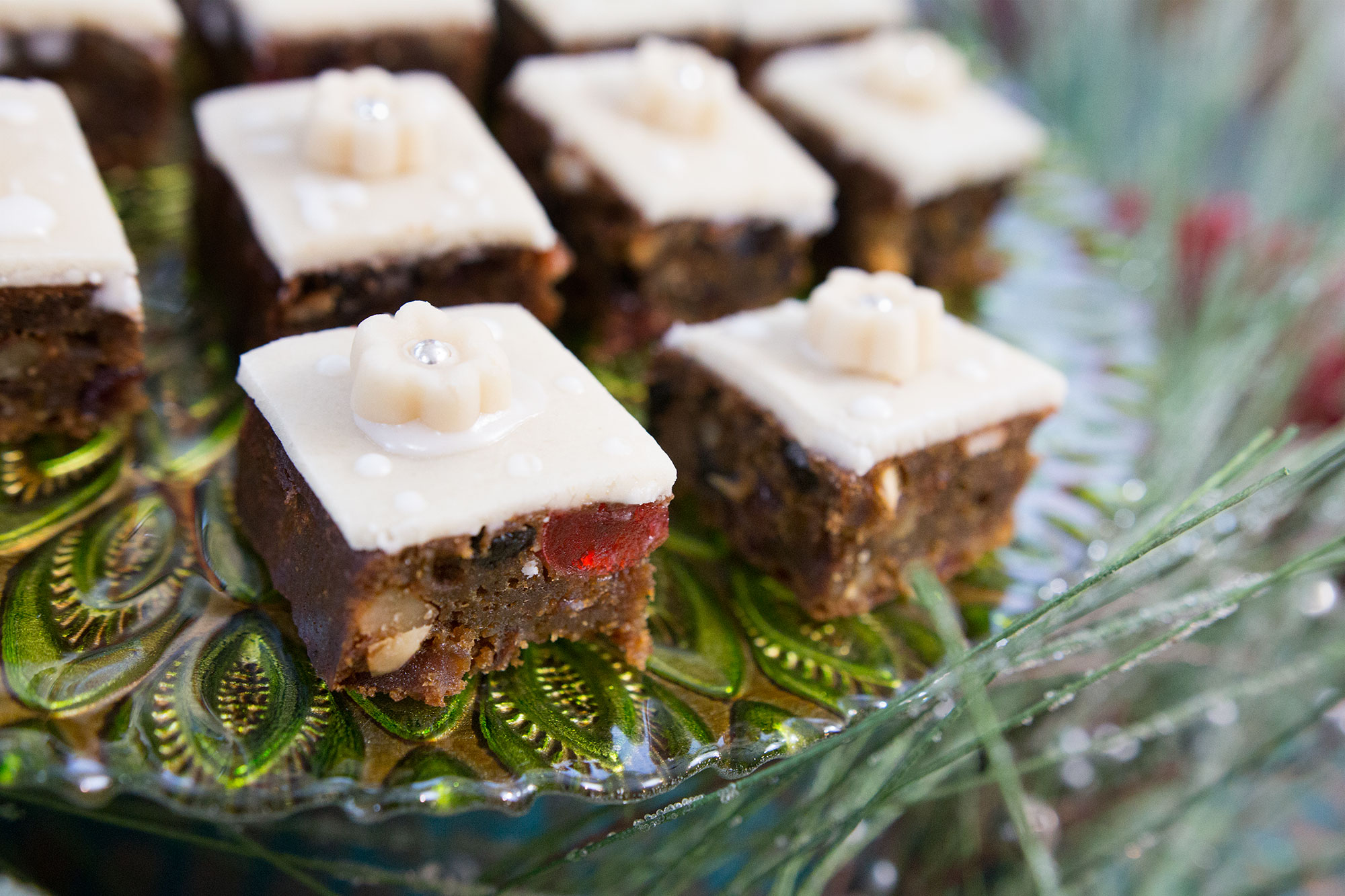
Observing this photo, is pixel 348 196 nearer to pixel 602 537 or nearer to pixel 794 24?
pixel 602 537

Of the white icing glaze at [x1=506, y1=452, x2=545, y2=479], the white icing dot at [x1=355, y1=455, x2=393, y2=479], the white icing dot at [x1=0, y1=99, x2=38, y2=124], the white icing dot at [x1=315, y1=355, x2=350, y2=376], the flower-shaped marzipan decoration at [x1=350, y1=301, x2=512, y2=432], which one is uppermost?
the flower-shaped marzipan decoration at [x1=350, y1=301, x2=512, y2=432]

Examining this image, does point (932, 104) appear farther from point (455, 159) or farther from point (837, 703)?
point (837, 703)

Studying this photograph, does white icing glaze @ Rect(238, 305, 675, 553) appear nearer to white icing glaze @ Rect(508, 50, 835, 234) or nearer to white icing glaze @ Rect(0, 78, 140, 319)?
white icing glaze @ Rect(0, 78, 140, 319)

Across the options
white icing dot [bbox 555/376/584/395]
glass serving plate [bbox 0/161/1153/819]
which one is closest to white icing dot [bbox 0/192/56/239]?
glass serving plate [bbox 0/161/1153/819]

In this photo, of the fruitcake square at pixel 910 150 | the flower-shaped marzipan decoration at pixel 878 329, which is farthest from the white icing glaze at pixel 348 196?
the fruitcake square at pixel 910 150

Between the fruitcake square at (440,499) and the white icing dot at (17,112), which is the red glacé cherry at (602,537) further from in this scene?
the white icing dot at (17,112)

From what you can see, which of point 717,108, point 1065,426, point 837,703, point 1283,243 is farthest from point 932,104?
point 837,703

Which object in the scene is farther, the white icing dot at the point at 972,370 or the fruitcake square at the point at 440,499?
the white icing dot at the point at 972,370
